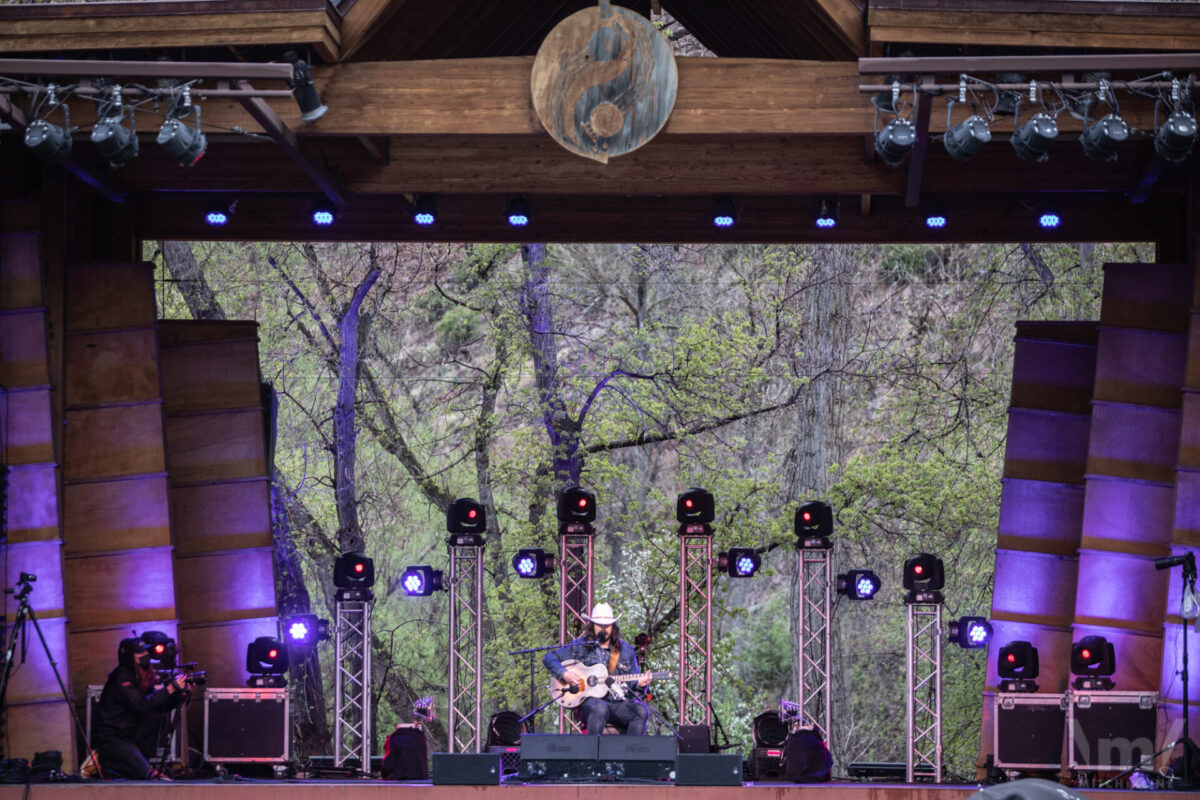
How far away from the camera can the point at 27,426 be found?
9.74 metres

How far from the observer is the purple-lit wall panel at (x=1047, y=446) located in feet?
37.4

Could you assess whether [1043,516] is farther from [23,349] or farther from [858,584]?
[23,349]

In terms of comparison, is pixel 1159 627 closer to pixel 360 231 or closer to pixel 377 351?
pixel 360 231

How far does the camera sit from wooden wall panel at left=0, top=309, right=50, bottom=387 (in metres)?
9.77

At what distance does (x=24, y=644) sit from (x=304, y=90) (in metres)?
4.05

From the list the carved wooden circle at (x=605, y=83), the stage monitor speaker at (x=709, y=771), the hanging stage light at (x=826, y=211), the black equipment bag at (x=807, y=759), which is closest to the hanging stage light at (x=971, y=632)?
the black equipment bag at (x=807, y=759)

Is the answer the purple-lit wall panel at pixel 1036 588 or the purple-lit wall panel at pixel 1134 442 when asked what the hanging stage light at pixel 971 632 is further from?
the purple-lit wall panel at pixel 1134 442

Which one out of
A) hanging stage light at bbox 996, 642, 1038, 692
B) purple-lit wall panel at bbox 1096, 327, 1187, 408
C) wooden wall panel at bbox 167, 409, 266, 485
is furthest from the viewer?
wooden wall panel at bbox 167, 409, 266, 485

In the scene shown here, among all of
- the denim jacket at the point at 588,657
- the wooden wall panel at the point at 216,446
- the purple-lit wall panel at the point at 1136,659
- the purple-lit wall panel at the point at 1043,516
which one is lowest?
the denim jacket at the point at 588,657

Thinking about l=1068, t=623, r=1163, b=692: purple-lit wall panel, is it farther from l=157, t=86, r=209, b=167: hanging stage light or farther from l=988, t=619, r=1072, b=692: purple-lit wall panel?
l=157, t=86, r=209, b=167: hanging stage light

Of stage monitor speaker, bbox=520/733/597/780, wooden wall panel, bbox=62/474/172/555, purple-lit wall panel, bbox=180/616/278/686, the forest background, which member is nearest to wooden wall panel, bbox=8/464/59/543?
wooden wall panel, bbox=62/474/172/555

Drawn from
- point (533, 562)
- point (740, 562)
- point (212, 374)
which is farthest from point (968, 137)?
point (212, 374)

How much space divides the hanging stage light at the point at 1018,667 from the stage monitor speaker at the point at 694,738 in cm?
229

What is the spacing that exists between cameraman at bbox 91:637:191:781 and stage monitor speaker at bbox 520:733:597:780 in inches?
106
